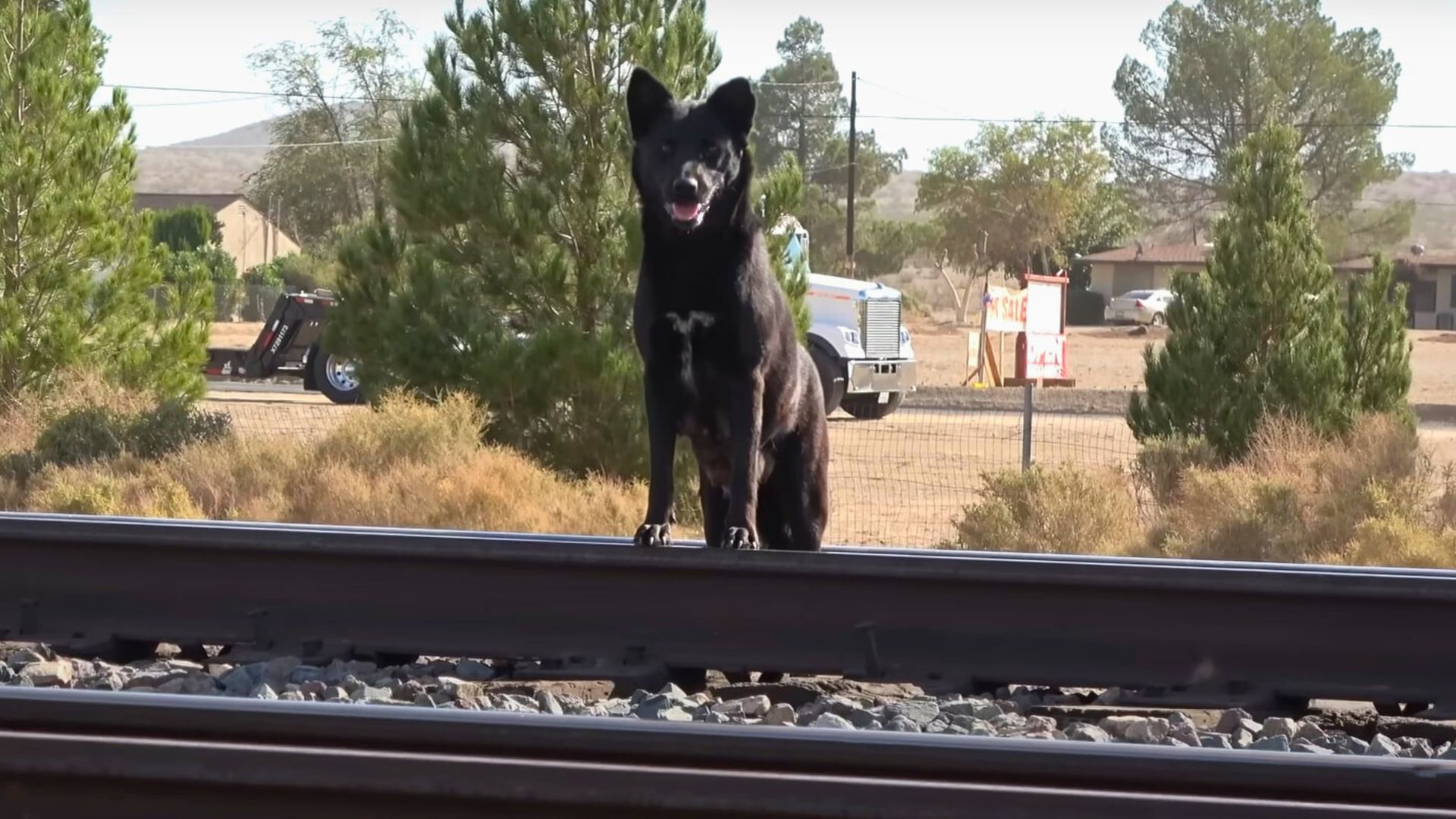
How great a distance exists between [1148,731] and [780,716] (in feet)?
3.39

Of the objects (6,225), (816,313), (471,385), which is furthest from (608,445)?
(816,313)

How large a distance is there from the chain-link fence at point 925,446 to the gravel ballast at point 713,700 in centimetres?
587

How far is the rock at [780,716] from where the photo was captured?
5.25 meters

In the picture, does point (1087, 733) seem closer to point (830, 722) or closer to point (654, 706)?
point (830, 722)

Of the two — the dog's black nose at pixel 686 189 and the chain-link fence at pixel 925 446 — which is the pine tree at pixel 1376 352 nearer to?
the chain-link fence at pixel 925 446

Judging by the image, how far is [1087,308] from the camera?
249 ft

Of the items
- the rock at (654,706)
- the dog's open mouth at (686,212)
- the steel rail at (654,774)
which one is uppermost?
the dog's open mouth at (686,212)

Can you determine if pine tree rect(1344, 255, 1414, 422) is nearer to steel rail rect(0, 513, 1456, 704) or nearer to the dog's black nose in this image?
steel rail rect(0, 513, 1456, 704)

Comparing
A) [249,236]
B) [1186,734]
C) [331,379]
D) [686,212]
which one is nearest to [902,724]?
[1186,734]

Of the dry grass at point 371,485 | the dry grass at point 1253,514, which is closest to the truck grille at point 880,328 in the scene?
the dry grass at point 1253,514

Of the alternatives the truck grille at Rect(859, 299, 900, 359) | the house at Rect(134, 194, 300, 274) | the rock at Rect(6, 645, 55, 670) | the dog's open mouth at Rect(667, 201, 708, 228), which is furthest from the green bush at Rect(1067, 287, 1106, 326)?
A: the rock at Rect(6, 645, 55, 670)

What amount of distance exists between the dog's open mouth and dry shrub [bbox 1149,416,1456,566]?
204 inches

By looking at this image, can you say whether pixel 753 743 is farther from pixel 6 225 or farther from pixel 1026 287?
pixel 6 225

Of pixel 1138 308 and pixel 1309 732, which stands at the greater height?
pixel 1138 308
